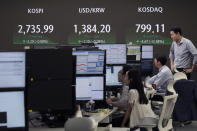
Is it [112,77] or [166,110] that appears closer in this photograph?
[166,110]

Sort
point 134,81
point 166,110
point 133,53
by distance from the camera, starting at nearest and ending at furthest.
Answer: point 166,110
point 134,81
point 133,53

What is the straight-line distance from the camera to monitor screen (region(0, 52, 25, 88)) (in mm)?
2473

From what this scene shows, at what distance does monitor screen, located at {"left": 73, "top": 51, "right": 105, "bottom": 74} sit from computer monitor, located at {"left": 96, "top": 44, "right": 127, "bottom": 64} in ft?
5.42

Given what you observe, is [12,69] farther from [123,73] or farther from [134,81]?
[123,73]

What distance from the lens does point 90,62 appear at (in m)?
3.98

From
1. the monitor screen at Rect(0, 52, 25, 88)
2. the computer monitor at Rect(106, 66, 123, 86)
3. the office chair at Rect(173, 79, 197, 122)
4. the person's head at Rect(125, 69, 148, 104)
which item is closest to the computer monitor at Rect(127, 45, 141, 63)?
the computer monitor at Rect(106, 66, 123, 86)

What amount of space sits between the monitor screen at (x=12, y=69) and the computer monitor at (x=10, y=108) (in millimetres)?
58

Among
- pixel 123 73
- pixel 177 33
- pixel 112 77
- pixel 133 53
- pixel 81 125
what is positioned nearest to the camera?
pixel 81 125

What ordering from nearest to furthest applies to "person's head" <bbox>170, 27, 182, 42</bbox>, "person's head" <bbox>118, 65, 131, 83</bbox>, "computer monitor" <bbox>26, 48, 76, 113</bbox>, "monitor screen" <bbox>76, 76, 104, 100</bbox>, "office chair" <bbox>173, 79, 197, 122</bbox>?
"computer monitor" <bbox>26, 48, 76, 113</bbox> → "monitor screen" <bbox>76, 76, 104, 100</bbox> → "person's head" <bbox>118, 65, 131, 83</bbox> → "office chair" <bbox>173, 79, 197, 122</bbox> → "person's head" <bbox>170, 27, 182, 42</bbox>

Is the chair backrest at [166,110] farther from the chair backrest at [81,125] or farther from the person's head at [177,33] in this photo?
the person's head at [177,33]

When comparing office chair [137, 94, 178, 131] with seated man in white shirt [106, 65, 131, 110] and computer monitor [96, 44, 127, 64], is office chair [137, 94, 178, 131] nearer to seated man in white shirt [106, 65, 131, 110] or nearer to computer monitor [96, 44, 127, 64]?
seated man in white shirt [106, 65, 131, 110]

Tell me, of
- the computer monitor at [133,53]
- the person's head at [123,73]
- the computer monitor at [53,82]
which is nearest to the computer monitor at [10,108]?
the computer monitor at [53,82]

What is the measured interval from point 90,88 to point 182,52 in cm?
385

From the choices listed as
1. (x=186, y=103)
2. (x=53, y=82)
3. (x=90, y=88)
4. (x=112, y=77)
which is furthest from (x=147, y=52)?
(x=53, y=82)
